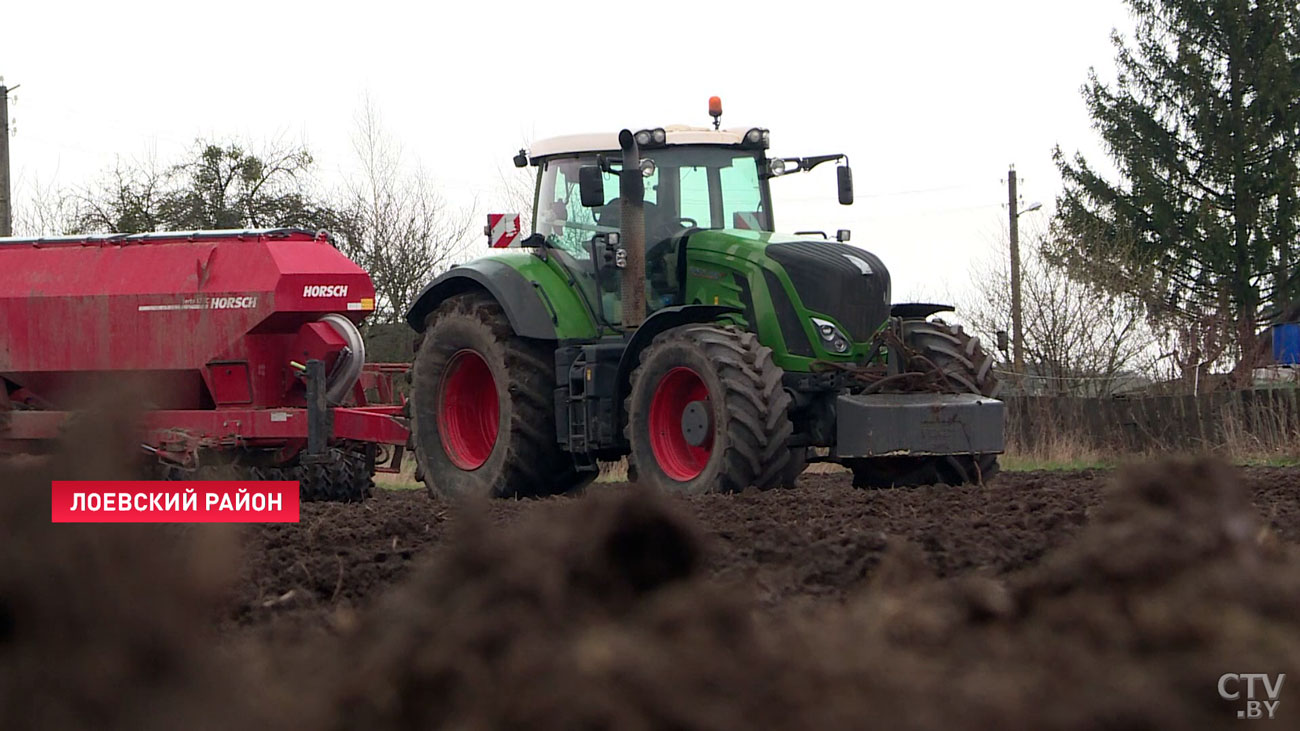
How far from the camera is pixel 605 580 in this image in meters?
3.13

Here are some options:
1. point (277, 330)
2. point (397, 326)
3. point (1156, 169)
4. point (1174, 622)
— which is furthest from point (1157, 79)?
point (1174, 622)

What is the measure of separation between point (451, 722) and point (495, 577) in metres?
0.47

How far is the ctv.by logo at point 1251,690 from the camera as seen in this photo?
248 cm

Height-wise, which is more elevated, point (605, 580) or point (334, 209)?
point (334, 209)

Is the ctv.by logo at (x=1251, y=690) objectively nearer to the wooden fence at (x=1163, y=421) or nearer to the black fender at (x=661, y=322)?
the black fender at (x=661, y=322)

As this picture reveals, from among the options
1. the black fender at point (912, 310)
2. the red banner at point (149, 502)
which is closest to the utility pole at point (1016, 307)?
the black fender at point (912, 310)

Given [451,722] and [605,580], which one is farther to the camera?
[605,580]

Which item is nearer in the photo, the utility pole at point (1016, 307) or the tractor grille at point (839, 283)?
the tractor grille at point (839, 283)

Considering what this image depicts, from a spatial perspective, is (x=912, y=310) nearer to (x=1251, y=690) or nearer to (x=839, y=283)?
(x=839, y=283)

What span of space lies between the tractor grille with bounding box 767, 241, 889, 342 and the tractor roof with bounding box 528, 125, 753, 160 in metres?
1.04

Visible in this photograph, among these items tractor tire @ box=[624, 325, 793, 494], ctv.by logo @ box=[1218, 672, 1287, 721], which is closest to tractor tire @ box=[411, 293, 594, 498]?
tractor tire @ box=[624, 325, 793, 494]

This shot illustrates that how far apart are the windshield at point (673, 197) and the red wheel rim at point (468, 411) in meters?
1.17

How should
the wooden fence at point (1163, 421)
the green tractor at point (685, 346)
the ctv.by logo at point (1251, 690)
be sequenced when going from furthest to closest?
1. the wooden fence at point (1163, 421)
2. the green tractor at point (685, 346)
3. the ctv.by logo at point (1251, 690)

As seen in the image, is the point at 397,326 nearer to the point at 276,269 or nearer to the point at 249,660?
the point at 276,269
